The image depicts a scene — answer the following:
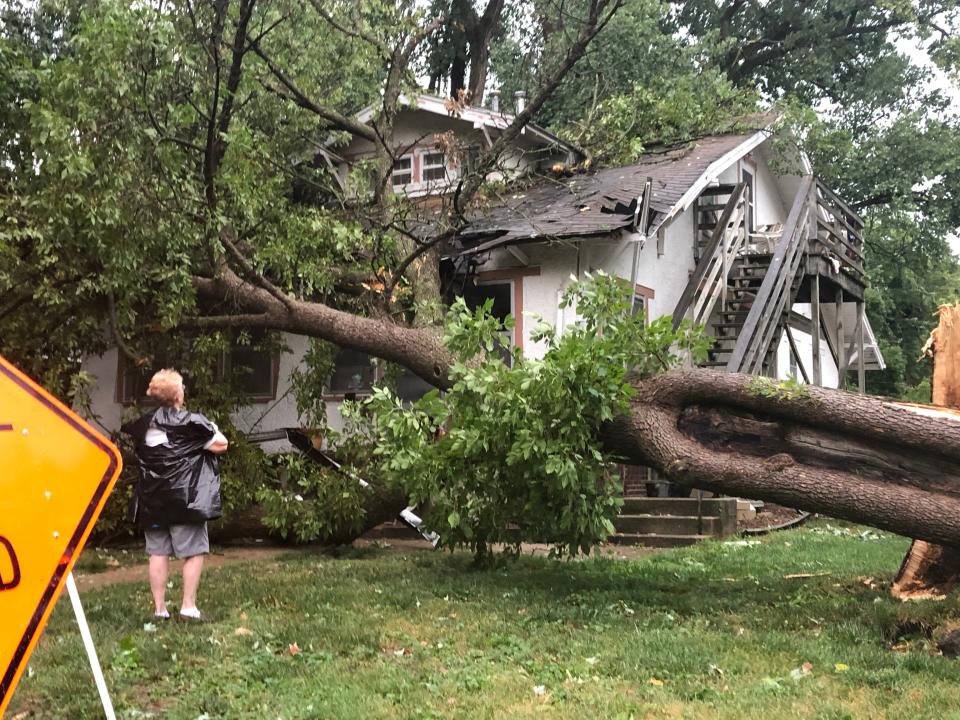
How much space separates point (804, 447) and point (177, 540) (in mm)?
4268

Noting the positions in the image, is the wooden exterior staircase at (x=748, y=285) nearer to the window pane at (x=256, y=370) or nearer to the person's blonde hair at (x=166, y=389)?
the window pane at (x=256, y=370)

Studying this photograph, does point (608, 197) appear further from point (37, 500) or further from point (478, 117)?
point (37, 500)

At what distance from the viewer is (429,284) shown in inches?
436

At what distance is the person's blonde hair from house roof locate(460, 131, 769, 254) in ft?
17.7

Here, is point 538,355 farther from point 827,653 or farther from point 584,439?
point 827,653

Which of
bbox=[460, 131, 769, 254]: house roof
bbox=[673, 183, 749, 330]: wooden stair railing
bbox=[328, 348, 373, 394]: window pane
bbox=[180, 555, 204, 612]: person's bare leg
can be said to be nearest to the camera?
bbox=[180, 555, 204, 612]: person's bare leg

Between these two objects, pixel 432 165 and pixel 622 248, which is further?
pixel 432 165

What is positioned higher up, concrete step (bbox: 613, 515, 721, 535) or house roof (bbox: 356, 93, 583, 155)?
house roof (bbox: 356, 93, 583, 155)

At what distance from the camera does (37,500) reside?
294cm

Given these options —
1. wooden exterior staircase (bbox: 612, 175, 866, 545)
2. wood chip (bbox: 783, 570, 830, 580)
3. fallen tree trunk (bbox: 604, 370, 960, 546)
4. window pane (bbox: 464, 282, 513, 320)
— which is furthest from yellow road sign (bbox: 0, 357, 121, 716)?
window pane (bbox: 464, 282, 513, 320)

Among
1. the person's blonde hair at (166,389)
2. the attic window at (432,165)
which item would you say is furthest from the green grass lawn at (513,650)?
the attic window at (432,165)

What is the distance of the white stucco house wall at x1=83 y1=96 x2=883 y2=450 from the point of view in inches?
469

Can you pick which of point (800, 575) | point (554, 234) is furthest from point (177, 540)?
point (554, 234)

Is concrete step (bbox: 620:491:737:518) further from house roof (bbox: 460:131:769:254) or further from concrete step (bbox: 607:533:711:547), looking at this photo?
house roof (bbox: 460:131:769:254)
